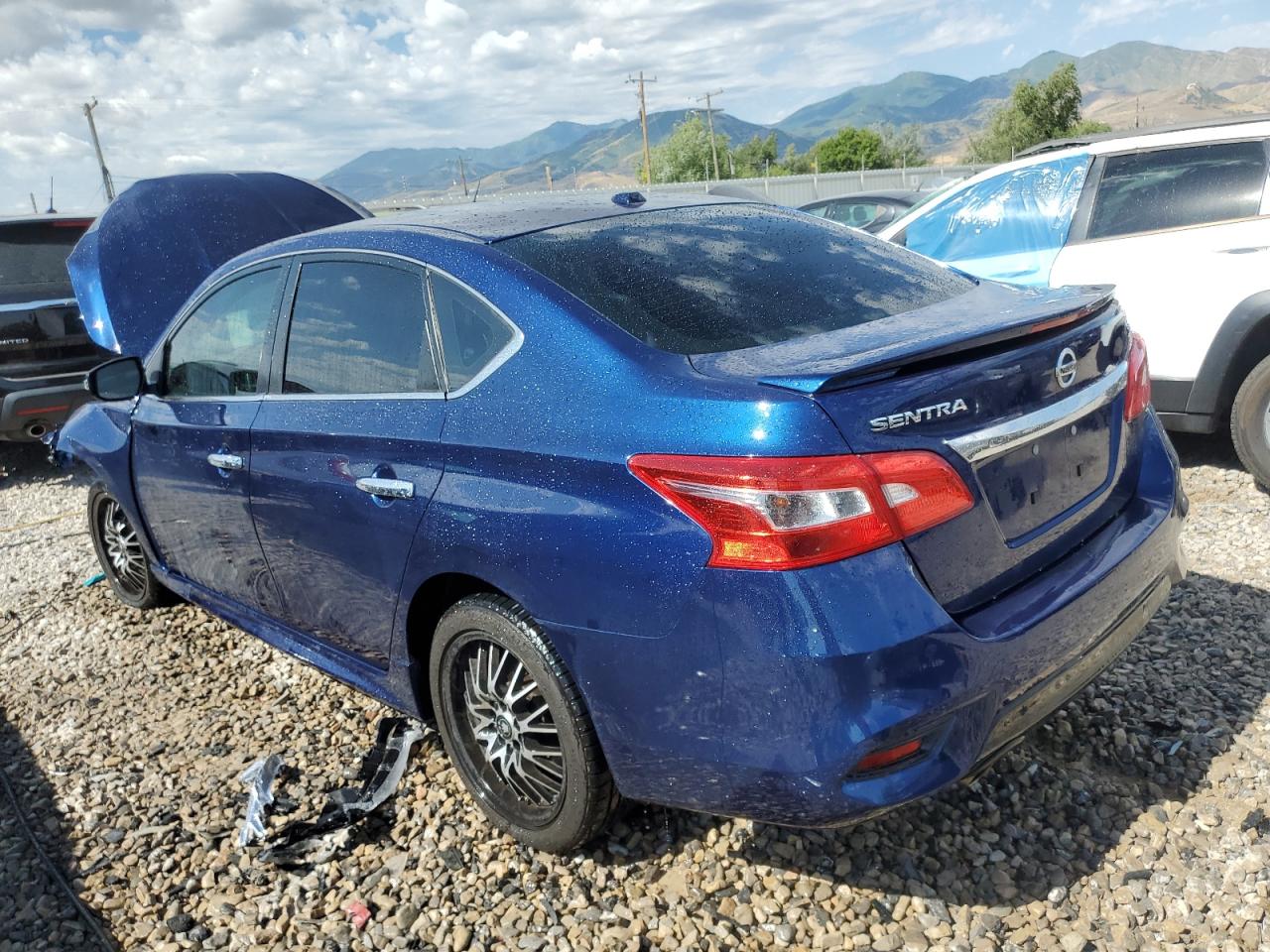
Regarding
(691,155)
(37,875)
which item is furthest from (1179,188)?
(691,155)

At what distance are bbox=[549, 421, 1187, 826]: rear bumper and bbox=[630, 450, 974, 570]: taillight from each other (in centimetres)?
4

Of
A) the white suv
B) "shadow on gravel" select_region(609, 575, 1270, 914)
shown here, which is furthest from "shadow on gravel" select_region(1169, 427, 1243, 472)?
"shadow on gravel" select_region(609, 575, 1270, 914)

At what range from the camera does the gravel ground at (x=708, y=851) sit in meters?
2.45

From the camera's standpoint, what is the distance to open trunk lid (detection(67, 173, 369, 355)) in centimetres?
616

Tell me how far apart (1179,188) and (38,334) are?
7564 mm

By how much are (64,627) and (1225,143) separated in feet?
20.6

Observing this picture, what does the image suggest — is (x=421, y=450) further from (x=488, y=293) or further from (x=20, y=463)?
(x=20, y=463)

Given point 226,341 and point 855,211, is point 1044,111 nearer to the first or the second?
point 855,211

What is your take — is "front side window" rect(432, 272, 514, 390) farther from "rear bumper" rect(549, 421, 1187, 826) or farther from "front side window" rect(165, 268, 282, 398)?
"front side window" rect(165, 268, 282, 398)

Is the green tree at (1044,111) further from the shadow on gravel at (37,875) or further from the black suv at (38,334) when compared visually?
the shadow on gravel at (37,875)

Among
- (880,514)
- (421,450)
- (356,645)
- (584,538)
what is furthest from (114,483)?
(880,514)

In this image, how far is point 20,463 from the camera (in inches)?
355

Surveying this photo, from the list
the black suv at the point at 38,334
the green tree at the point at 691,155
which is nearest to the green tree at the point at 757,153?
the green tree at the point at 691,155

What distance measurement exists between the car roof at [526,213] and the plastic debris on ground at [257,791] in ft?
5.94
